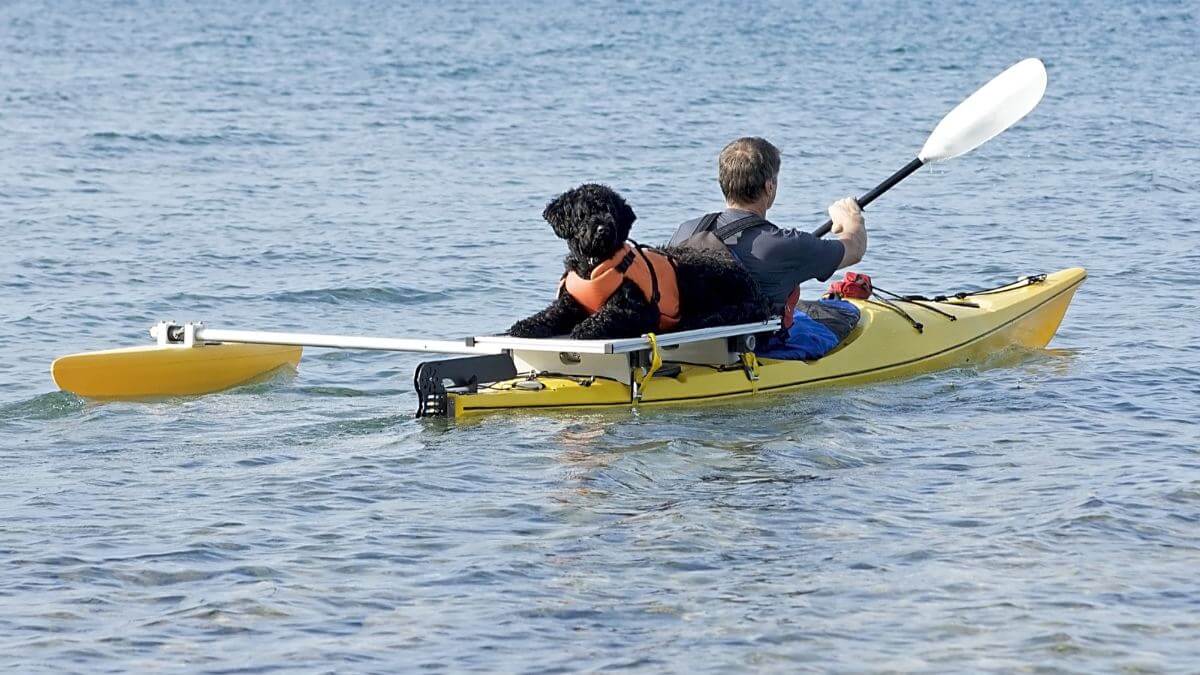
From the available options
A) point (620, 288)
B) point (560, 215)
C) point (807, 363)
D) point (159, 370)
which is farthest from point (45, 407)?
point (807, 363)

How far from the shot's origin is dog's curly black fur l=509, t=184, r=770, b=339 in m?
6.72

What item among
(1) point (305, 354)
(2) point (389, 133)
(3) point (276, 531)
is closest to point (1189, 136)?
(2) point (389, 133)

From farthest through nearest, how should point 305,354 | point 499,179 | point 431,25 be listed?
point 431,25
point 499,179
point 305,354

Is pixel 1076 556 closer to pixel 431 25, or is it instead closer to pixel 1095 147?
pixel 1095 147

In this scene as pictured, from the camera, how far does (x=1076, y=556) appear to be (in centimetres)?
553

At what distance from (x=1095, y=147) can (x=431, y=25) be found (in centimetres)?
2285

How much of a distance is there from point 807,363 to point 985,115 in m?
2.03

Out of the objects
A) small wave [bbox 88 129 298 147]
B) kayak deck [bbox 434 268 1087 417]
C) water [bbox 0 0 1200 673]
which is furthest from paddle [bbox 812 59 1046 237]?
small wave [bbox 88 129 298 147]

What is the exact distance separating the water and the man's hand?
2.20 ft

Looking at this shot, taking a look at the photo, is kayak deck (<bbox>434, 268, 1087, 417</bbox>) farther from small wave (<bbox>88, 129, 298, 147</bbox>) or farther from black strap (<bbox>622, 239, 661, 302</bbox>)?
small wave (<bbox>88, 129, 298, 147</bbox>)

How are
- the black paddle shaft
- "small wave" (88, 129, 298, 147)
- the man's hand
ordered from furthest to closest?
1. "small wave" (88, 129, 298, 147)
2. the black paddle shaft
3. the man's hand

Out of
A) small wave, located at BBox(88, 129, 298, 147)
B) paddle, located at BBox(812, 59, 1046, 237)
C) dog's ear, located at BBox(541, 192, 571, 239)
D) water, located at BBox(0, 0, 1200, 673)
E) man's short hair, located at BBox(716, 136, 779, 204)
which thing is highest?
small wave, located at BBox(88, 129, 298, 147)

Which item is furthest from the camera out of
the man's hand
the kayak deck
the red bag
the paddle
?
the paddle

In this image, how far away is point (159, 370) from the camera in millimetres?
7953
